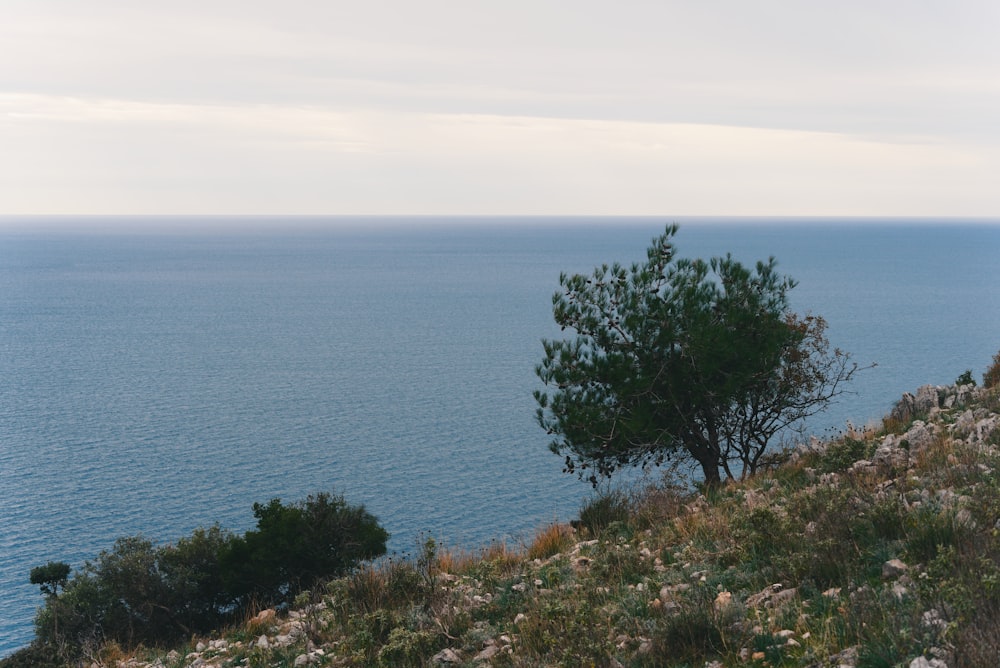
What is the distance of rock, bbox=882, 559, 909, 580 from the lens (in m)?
8.88

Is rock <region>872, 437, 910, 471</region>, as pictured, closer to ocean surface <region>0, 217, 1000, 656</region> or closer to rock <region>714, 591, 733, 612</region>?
rock <region>714, 591, 733, 612</region>

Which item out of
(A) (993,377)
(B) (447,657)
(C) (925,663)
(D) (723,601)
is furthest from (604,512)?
(A) (993,377)

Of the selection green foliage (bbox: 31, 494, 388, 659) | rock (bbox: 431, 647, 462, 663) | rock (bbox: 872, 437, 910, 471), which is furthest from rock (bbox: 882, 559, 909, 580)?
green foliage (bbox: 31, 494, 388, 659)

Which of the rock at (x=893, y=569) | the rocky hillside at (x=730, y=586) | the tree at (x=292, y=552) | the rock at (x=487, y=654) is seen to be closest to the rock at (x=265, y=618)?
the rocky hillside at (x=730, y=586)

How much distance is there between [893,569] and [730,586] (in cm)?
195

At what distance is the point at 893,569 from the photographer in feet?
29.5

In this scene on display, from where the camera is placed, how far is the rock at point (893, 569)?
8883 mm

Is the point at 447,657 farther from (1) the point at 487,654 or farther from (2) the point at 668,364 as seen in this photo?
(2) the point at 668,364

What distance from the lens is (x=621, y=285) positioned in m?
23.4

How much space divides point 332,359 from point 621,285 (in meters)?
92.0

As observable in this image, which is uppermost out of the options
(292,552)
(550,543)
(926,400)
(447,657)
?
(926,400)

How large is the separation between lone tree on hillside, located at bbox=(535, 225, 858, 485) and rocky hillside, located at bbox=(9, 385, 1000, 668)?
5.30 meters

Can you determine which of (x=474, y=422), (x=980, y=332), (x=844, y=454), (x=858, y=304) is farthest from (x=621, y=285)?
(x=858, y=304)

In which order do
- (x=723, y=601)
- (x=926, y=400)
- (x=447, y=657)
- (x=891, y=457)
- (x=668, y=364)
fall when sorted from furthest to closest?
(x=668, y=364) < (x=926, y=400) < (x=891, y=457) < (x=447, y=657) < (x=723, y=601)
